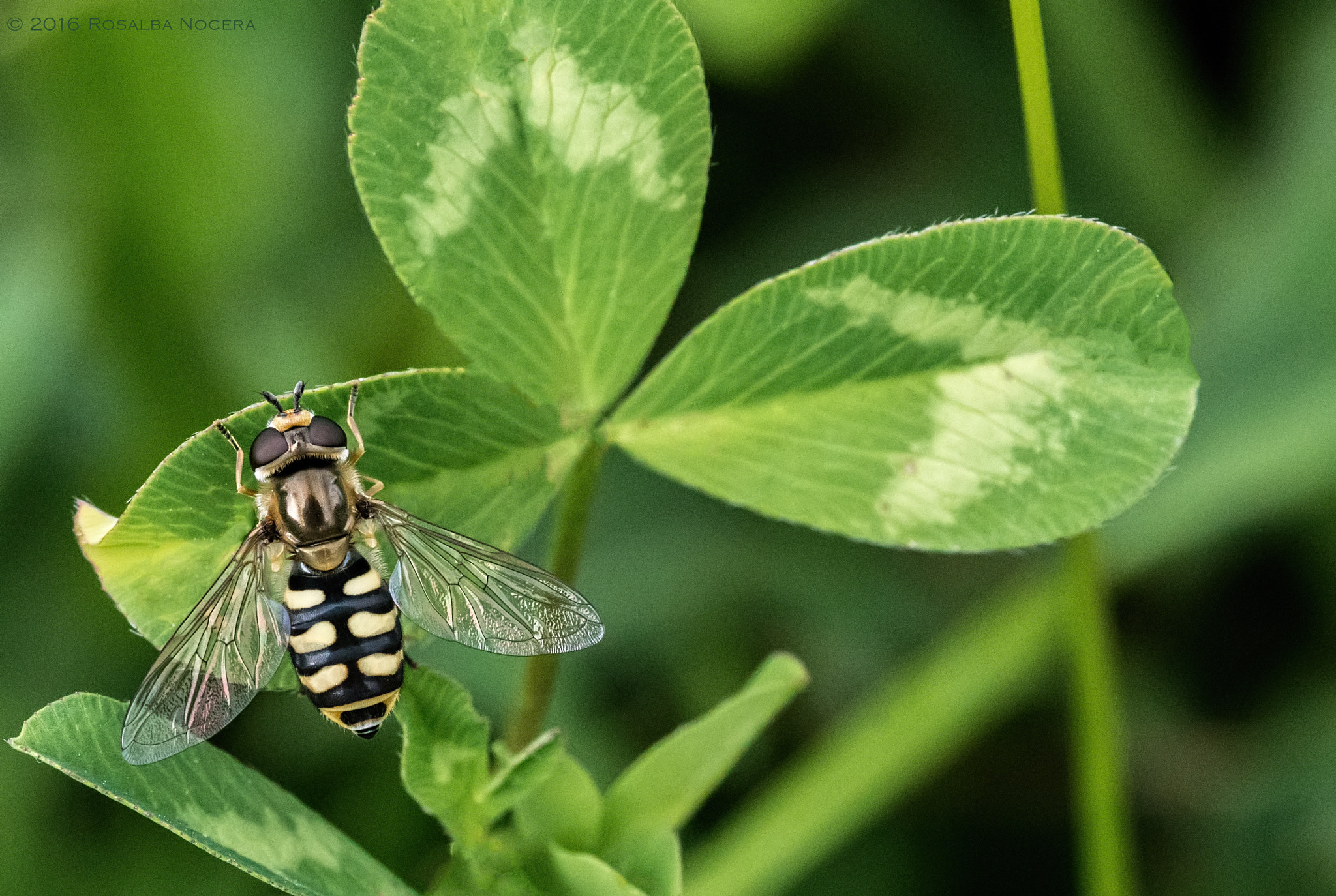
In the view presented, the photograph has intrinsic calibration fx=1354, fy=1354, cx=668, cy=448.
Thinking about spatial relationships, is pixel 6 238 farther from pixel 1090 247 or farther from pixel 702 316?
pixel 1090 247

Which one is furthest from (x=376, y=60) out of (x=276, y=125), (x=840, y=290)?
(x=276, y=125)

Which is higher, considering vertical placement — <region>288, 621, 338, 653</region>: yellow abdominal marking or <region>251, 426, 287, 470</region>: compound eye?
<region>251, 426, 287, 470</region>: compound eye

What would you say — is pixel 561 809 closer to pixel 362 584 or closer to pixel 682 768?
pixel 682 768

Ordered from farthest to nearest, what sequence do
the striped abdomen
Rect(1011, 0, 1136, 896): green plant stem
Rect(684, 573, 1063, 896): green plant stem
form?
Rect(684, 573, 1063, 896): green plant stem
Rect(1011, 0, 1136, 896): green plant stem
the striped abdomen

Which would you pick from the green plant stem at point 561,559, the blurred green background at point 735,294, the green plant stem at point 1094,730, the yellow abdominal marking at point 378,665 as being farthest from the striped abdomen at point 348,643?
the green plant stem at point 1094,730

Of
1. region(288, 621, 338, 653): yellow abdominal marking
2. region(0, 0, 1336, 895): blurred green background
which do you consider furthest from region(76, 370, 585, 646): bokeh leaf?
region(0, 0, 1336, 895): blurred green background

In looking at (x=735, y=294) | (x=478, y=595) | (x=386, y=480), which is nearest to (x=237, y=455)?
(x=386, y=480)

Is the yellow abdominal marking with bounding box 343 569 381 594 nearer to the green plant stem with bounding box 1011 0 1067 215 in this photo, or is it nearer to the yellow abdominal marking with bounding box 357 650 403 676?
the yellow abdominal marking with bounding box 357 650 403 676
